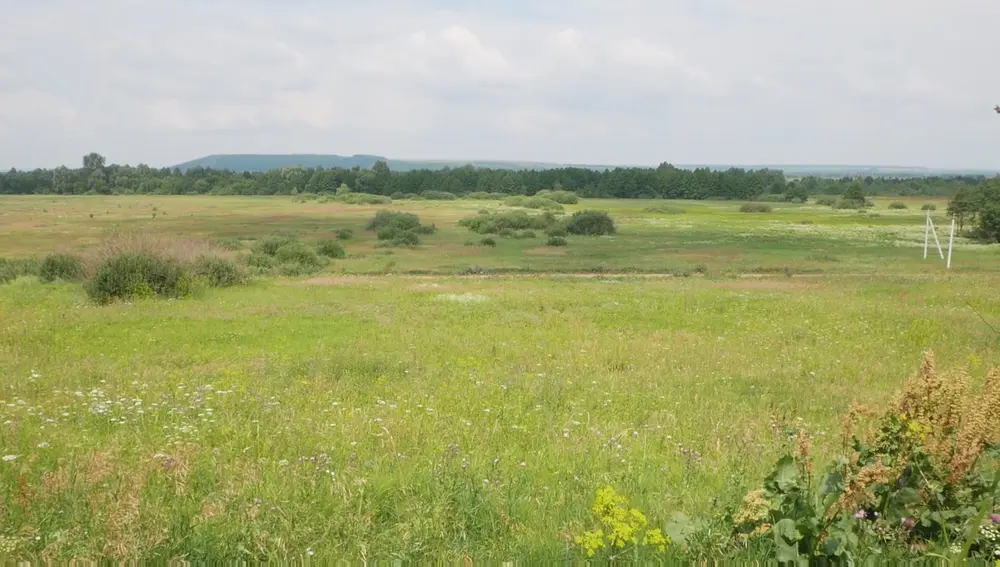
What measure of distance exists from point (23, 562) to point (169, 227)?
63543 millimetres

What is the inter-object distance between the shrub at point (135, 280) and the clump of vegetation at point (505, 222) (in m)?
44.3

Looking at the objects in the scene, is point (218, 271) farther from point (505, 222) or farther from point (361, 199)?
point (361, 199)

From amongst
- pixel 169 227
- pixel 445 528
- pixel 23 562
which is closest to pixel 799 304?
pixel 445 528

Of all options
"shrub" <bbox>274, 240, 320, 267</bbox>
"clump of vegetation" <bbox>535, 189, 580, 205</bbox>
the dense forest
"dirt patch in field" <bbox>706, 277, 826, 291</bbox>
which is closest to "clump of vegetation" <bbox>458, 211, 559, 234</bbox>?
"shrub" <bbox>274, 240, 320, 267</bbox>

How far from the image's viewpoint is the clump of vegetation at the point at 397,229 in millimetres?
61281

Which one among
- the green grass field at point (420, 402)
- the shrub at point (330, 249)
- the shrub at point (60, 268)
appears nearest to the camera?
the green grass field at point (420, 402)

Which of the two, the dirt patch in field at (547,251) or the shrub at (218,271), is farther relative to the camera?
the dirt patch in field at (547,251)

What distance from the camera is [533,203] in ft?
341

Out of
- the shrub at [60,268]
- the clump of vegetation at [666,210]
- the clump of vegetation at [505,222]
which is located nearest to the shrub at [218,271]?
the shrub at [60,268]

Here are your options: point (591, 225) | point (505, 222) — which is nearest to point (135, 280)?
point (591, 225)

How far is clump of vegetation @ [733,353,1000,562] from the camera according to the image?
13.7 ft

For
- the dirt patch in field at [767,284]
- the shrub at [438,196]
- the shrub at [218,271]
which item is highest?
the shrub at [438,196]

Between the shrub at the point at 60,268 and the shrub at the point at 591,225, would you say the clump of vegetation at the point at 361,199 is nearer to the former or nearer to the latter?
the shrub at the point at 591,225

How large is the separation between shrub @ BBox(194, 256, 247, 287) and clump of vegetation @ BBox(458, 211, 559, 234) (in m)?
39.8
